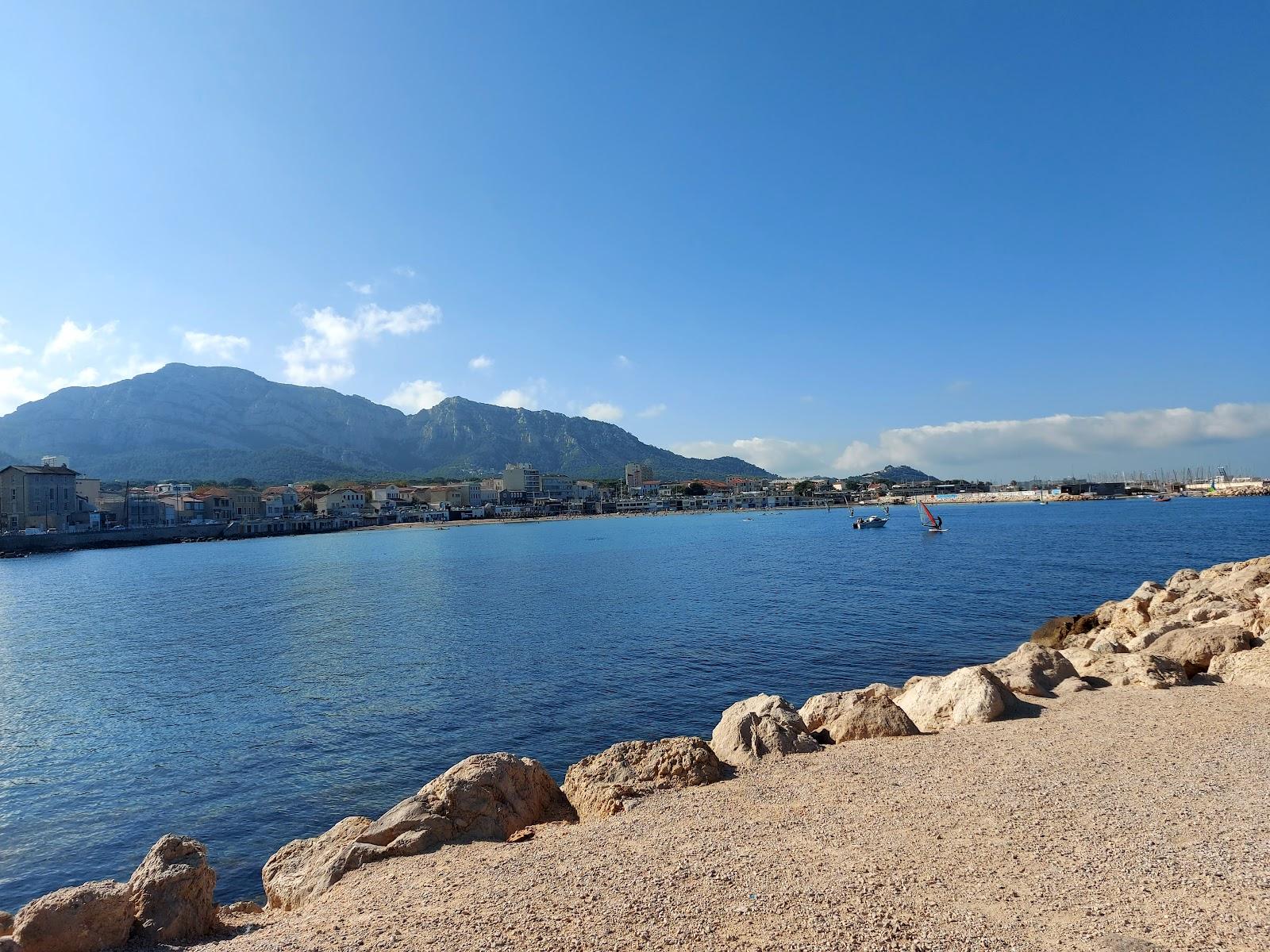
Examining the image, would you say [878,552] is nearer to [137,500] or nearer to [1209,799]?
[1209,799]

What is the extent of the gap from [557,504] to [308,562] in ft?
384

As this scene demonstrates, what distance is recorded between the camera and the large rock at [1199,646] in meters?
14.4

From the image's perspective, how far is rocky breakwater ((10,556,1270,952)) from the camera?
664cm

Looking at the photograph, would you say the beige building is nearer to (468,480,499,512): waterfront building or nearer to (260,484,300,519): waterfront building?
(260,484,300,519): waterfront building

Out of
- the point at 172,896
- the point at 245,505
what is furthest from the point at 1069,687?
the point at 245,505

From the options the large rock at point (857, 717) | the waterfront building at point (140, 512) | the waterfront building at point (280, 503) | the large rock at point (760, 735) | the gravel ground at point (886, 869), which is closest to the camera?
the gravel ground at point (886, 869)

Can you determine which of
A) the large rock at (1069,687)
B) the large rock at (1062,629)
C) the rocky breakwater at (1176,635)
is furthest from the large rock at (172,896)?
the large rock at (1062,629)

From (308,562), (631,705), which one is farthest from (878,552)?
(308,562)

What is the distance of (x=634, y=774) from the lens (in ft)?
31.8

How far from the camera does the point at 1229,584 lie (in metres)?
22.7

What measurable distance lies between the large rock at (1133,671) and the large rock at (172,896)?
15.1 metres

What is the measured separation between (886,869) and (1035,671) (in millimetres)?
9035

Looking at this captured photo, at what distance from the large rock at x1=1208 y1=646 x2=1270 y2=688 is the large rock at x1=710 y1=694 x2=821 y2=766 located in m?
→ 8.75

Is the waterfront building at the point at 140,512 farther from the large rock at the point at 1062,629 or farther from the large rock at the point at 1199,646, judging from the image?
the large rock at the point at 1199,646
